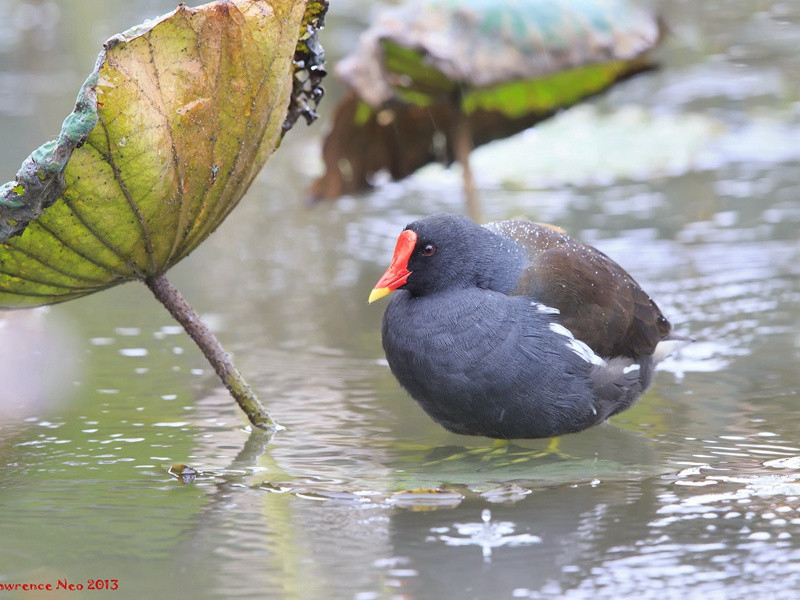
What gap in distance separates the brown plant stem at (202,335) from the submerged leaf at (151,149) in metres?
0.06

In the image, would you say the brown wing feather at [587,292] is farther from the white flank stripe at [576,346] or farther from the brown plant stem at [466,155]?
the brown plant stem at [466,155]

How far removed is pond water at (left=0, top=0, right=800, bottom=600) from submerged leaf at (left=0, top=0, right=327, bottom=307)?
58 cm

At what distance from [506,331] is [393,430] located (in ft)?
1.67

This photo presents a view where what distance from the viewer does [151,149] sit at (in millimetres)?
2807

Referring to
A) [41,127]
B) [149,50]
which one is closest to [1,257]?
[149,50]

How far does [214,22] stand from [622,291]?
1.51m

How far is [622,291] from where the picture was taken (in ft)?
11.6

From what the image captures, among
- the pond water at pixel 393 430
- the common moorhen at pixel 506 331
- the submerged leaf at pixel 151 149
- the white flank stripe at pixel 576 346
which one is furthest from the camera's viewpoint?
the white flank stripe at pixel 576 346

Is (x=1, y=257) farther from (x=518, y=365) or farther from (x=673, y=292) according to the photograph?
(x=673, y=292)

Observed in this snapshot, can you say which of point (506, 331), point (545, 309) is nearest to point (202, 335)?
point (506, 331)

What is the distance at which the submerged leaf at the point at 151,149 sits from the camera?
268 cm

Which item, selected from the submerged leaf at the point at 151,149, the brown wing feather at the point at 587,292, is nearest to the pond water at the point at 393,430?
the brown wing feather at the point at 587,292

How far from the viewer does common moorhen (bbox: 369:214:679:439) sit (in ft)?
10.3

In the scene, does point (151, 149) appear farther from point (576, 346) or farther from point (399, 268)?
point (576, 346)
